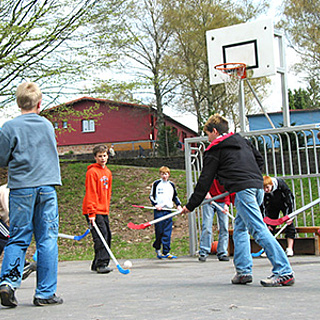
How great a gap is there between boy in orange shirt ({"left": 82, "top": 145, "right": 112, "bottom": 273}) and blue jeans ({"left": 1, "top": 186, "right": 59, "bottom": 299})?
2887 millimetres

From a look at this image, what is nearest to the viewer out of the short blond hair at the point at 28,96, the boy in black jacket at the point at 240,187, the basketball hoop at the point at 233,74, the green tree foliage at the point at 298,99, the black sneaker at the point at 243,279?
the short blond hair at the point at 28,96

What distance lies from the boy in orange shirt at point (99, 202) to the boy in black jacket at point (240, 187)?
202cm

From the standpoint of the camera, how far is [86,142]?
160 ft

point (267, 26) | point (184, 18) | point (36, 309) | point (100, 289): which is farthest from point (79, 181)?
point (184, 18)

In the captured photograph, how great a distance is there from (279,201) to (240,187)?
338cm

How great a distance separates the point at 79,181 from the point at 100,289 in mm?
14961

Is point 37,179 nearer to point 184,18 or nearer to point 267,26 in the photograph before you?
point 267,26

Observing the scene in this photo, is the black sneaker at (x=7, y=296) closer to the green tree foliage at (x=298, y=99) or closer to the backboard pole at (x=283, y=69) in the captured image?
the backboard pole at (x=283, y=69)

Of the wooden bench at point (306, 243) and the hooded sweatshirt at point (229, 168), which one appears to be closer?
the hooded sweatshirt at point (229, 168)

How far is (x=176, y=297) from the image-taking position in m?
4.59

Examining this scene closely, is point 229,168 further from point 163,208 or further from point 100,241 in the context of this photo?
point 163,208

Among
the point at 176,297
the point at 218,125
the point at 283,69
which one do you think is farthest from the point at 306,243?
the point at 176,297

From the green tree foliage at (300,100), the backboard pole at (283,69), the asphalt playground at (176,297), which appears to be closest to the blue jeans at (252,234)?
the asphalt playground at (176,297)

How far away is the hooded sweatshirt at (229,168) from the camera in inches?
214
